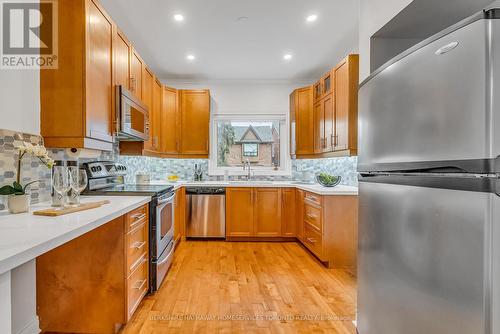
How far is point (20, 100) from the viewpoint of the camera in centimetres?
154

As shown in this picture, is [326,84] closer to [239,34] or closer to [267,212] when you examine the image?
[239,34]

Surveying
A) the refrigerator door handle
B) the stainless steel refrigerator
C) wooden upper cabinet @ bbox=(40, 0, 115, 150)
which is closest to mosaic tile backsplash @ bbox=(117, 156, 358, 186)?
wooden upper cabinet @ bbox=(40, 0, 115, 150)

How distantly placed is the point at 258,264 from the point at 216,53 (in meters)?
2.68

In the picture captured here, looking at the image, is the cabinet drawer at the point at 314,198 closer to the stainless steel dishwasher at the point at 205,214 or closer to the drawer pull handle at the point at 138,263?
the stainless steel dishwasher at the point at 205,214

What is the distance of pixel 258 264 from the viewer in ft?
9.68

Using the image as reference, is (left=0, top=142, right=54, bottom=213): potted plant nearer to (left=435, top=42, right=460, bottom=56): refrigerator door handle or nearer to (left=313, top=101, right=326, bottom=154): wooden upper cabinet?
(left=435, top=42, right=460, bottom=56): refrigerator door handle

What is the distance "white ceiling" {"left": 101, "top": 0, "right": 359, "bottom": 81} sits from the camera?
242cm

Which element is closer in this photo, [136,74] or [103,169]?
[103,169]

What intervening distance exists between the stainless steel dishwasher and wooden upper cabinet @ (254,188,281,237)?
0.50m

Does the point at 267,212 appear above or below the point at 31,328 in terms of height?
above

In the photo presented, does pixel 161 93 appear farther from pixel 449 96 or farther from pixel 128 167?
pixel 449 96

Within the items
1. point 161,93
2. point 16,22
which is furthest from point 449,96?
point 161,93

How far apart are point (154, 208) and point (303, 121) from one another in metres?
2.65

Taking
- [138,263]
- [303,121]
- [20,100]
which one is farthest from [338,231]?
[20,100]
